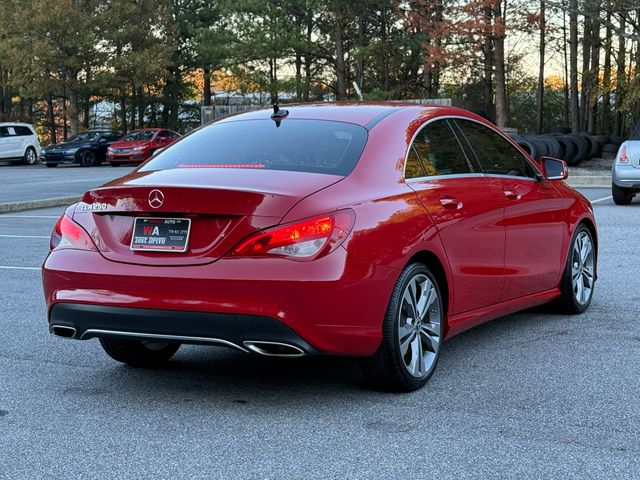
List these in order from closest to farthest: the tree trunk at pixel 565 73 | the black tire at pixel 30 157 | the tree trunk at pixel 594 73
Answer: the tree trunk at pixel 594 73, the black tire at pixel 30 157, the tree trunk at pixel 565 73

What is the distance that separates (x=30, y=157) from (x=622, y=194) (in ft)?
99.6

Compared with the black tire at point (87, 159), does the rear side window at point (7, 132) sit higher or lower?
higher

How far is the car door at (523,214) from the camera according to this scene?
Result: 651 centimetres

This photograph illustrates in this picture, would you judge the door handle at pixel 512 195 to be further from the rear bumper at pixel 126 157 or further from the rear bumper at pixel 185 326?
the rear bumper at pixel 126 157

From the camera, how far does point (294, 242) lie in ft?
15.7

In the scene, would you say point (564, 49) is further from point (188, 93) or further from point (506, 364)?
point (506, 364)

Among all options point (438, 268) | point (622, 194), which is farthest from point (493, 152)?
point (622, 194)

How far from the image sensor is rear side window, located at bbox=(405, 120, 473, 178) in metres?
5.82

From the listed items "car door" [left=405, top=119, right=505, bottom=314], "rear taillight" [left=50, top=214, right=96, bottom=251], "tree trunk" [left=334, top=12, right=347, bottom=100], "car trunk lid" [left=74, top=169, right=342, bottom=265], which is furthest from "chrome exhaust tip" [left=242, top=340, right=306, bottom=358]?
"tree trunk" [left=334, top=12, right=347, bottom=100]

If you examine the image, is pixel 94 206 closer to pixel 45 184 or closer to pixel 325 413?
pixel 325 413

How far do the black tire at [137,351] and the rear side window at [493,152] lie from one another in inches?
90.4

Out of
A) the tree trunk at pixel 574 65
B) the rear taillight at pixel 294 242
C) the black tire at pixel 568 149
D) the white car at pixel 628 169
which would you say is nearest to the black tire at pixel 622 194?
the white car at pixel 628 169

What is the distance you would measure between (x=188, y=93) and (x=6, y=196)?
123 feet

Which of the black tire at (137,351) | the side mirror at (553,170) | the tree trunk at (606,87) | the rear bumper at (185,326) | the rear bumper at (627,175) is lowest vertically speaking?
the black tire at (137,351)
